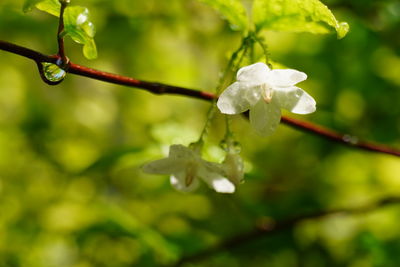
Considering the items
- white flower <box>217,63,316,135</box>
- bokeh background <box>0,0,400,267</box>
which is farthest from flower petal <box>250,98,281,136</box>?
bokeh background <box>0,0,400,267</box>

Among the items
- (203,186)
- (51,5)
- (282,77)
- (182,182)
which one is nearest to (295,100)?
(282,77)

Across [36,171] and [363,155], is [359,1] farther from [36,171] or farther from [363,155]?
[36,171]

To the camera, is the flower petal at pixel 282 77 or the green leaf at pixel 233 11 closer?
the flower petal at pixel 282 77

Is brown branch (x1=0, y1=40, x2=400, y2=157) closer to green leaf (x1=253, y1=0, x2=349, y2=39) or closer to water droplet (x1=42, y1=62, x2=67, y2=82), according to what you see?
water droplet (x1=42, y1=62, x2=67, y2=82)

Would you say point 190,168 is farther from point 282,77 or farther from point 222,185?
point 282,77

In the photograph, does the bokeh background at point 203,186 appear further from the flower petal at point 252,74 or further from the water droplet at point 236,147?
the flower petal at point 252,74

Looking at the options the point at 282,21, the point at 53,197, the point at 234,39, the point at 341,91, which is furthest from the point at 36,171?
the point at 282,21

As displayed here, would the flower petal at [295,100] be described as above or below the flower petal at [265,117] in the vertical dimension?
above

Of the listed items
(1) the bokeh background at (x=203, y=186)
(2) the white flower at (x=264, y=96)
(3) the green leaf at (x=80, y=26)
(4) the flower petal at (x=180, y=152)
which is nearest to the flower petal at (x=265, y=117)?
(2) the white flower at (x=264, y=96)
